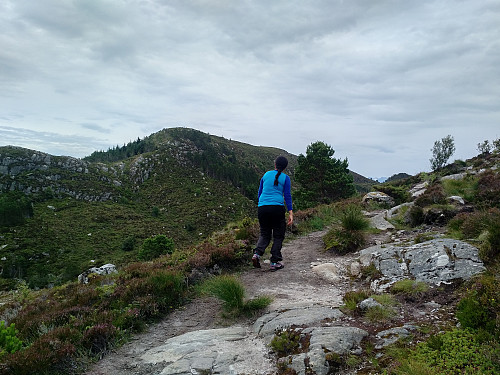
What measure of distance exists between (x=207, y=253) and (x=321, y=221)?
672 centimetres

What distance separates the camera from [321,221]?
42.2 feet

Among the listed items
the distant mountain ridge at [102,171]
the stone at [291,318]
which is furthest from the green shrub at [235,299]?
the distant mountain ridge at [102,171]

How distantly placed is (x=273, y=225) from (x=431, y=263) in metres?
3.35

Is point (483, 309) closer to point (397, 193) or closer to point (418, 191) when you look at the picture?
point (418, 191)

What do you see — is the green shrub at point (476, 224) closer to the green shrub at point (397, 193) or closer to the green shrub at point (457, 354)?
the green shrub at point (457, 354)

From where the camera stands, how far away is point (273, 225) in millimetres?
7109

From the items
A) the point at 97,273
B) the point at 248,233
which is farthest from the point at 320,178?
the point at 97,273

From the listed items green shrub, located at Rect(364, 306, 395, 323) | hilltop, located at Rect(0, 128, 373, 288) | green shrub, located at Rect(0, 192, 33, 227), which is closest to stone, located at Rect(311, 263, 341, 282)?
green shrub, located at Rect(364, 306, 395, 323)

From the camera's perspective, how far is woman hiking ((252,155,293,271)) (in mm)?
6898

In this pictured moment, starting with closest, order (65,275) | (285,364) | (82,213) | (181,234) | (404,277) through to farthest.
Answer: (285,364), (404,277), (65,275), (181,234), (82,213)

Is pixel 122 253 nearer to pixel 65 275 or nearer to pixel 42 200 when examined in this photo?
pixel 65 275

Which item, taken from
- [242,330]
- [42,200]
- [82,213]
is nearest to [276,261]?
[242,330]

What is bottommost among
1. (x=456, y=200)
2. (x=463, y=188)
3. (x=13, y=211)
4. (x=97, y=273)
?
(x=13, y=211)

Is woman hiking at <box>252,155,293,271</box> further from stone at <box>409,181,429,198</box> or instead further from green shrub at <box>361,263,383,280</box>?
stone at <box>409,181,429,198</box>
